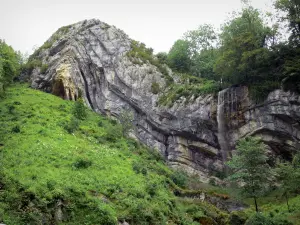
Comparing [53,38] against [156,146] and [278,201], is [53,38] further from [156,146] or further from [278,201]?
[278,201]

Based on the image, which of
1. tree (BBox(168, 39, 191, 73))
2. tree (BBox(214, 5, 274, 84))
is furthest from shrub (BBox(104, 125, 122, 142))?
tree (BBox(168, 39, 191, 73))

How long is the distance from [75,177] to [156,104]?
28.7 meters

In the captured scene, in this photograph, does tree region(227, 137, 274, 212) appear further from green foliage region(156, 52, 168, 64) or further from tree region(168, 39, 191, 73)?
tree region(168, 39, 191, 73)

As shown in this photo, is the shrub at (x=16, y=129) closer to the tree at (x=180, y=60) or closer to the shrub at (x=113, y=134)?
the shrub at (x=113, y=134)

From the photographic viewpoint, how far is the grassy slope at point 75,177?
19281 mm

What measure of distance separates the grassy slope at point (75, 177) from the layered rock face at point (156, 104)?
8.53 meters

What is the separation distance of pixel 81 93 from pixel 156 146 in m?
18.0

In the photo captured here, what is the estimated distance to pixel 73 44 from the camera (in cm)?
6159

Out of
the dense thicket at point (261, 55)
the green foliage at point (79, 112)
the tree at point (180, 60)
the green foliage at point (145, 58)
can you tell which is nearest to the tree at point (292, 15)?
the dense thicket at point (261, 55)

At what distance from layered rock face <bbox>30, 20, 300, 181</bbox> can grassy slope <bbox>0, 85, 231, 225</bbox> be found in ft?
28.0

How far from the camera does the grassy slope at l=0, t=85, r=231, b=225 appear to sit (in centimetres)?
1928

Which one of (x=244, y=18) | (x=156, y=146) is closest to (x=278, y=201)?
(x=156, y=146)

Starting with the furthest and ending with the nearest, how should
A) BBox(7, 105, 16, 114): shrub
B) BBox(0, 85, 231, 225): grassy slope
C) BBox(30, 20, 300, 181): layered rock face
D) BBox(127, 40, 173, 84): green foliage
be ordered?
BBox(127, 40, 173, 84): green foliage → BBox(7, 105, 16, 114): shrub → BBox(30, 20, 300, 181): layered rock face → BBox(0, 85, 231, 225): grassy slope

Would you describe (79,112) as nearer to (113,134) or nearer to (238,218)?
(113,134)
